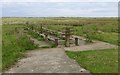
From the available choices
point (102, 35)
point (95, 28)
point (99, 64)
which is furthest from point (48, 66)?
point (95, 28)

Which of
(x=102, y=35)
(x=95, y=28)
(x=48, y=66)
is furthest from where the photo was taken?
(x=95, y=28)

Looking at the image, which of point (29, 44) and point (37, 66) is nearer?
point (37, 66)

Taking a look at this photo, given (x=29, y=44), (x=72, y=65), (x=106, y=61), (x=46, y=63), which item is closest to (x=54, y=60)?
(x=46, y=63)

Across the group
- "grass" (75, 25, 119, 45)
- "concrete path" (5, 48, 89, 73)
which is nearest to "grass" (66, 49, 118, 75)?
"concrete path" (5, 48, 89, 73)

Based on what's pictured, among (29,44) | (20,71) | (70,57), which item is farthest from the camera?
(29,44)

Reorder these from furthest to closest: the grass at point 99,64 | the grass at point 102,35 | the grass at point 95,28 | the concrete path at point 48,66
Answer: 1. the grass at point 95,28
2. the grass at point 102,35
3. the concrete path at point 48,66
4. the grass at point 99,64

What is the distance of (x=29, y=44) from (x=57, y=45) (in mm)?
2001

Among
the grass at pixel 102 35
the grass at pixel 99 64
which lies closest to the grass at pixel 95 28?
the grass at pixel 102 35

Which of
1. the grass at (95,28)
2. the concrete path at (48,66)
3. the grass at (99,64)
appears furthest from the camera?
the grass at (95,28)

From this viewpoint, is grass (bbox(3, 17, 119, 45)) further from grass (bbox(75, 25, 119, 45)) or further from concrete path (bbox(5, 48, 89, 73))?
concrete path (bbox(5, 48, 89, 73))

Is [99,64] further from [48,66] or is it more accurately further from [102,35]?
[102,35]

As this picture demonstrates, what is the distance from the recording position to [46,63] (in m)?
11.2

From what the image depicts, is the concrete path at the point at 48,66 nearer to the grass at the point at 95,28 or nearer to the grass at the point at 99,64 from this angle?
the grass at the point at 99,64

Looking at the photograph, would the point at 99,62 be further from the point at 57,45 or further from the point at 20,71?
the point at 57,45
